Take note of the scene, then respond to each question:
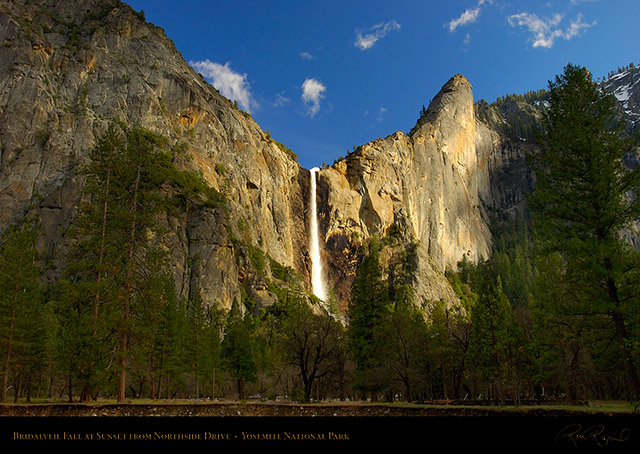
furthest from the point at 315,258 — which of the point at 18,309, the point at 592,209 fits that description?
the point at 592,209

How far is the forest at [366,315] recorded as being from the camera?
17.3 meters

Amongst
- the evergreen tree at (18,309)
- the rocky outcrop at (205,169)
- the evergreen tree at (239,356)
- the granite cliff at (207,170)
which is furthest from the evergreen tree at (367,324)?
the rocky outcrop at (205,169)

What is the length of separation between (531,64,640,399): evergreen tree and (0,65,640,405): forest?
0.05 metres

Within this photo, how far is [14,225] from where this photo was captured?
63.5 metres

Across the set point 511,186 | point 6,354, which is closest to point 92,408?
point 6,354

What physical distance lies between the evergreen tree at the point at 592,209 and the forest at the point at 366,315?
2.1 inches

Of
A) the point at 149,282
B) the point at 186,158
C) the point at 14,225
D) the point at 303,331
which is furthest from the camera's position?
the point at 186,158

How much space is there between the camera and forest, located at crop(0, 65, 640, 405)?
17.3 metres

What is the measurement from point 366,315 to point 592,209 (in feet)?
63.2

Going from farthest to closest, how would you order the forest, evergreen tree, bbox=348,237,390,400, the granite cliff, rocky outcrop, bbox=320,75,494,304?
rocky outcrop, bbox=320,75,494,304, the granite cliff, evergreen tree, bbox=348,237,390,400, the forest

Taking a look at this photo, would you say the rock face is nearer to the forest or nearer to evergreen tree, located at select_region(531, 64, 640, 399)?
the forest

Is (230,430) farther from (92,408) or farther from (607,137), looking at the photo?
(607,137)

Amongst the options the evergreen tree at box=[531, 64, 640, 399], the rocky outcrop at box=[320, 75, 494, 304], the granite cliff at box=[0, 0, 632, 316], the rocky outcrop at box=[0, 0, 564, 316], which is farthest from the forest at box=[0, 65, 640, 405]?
the rocky outcrop at box=[320, 75, 494, 304]

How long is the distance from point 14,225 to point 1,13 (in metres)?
44.6
